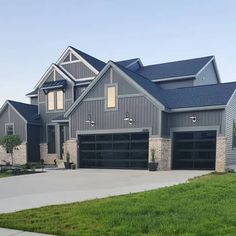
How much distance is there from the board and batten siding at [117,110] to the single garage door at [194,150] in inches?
76.9

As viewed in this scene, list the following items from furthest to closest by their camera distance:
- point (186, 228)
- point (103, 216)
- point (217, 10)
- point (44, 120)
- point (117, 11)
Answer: point (44, 120) → point (117, 11) → point (217, 10) → point (103, 216) → point (186, 228)

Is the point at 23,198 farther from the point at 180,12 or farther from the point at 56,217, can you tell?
the point at 180,12

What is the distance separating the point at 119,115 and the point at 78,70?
1005 cm

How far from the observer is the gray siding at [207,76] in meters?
26.9

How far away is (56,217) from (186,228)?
295 centimetres

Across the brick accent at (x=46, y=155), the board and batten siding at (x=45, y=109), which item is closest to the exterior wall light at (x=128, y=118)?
the board and batten siding at (x=45, y=109)

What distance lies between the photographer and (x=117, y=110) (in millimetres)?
21250

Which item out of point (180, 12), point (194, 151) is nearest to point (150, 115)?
point (194, 151)

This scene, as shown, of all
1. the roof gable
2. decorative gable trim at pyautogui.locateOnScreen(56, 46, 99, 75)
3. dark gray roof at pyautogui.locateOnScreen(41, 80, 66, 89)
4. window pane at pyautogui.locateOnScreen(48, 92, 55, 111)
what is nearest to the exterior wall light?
decorative gable trim at pyautogui.locateOnScreen(56, 46, 99, 75)

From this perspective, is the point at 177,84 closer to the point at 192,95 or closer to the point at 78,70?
the point at 192,95

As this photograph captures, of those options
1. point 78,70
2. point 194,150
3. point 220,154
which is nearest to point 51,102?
point 78,70

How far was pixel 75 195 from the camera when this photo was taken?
1034 centimetres

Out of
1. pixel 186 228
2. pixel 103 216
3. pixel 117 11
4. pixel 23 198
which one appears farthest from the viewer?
pixel 117 11

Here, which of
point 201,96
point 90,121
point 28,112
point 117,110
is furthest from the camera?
point 28,112
